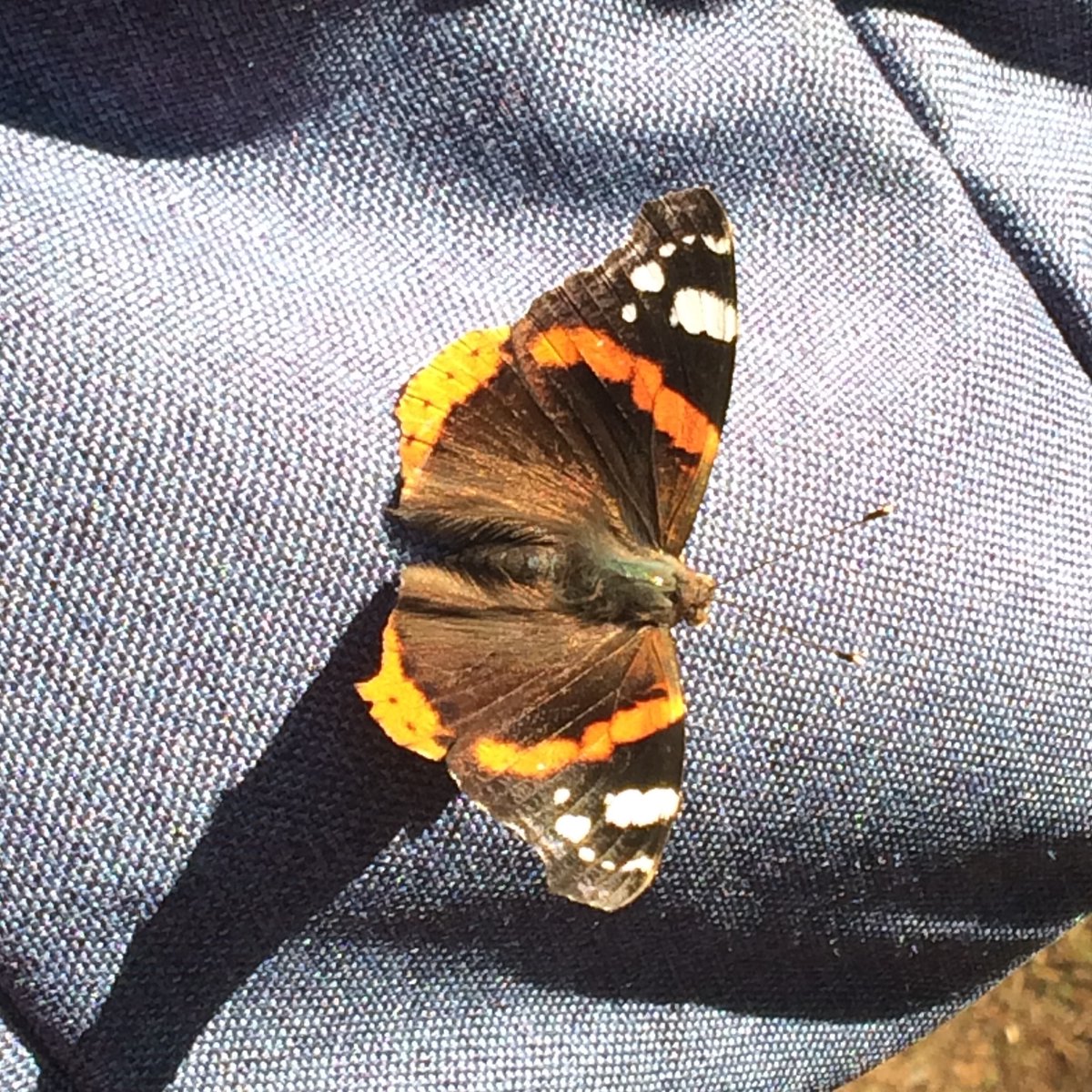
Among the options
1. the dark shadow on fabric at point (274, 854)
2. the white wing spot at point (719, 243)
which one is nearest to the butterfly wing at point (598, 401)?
the white wing spot at point (719, 243)

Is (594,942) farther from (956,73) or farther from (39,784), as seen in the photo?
(956,73)

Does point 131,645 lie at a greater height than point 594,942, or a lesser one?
greater

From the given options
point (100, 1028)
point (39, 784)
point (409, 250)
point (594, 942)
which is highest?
point (409, 250)

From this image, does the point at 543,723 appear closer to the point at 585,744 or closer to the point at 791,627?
the point at 585,744

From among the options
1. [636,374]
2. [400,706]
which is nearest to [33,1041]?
[400,706]

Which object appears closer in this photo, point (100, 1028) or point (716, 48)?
point (100, 1028)

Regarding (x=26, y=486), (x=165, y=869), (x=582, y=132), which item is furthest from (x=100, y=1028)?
(x=582, y=132)

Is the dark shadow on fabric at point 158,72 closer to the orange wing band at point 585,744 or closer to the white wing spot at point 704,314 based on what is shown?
the white wing spot at point 704,314
